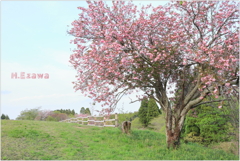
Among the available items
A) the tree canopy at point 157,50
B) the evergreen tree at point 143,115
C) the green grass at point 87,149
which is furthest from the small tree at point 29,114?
the tree canopy at point 157,50

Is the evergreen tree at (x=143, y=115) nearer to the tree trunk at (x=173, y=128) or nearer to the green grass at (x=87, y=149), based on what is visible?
the green grass at (x=87, y=149)

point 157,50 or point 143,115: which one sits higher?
point 157,50

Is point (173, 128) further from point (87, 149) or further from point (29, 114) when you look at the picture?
point (29, 114)

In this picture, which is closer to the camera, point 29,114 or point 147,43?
point 147,43

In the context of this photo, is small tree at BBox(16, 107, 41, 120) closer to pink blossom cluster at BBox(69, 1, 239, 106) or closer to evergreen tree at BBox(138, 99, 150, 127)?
evergreen tree at BBox(138, 99, 150, 127)

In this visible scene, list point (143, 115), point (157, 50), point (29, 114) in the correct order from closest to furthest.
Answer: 1. point (157, 50)
2. point (143, 115)
3. point (29, 114)

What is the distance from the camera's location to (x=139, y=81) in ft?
34.3

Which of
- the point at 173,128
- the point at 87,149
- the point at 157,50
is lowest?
the point at 87,149

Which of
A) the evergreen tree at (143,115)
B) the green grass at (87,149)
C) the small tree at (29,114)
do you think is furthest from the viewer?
the small tree at (29,114)

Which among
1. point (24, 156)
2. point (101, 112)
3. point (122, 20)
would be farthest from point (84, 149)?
point (122, 20)

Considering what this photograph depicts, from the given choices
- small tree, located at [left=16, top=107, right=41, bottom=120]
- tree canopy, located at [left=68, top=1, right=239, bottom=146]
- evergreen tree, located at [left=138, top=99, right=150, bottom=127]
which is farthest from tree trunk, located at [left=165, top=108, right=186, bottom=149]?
small tree, located at [left=16, top=107, right=41, bottom=120]

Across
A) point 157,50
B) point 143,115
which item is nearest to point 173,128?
point 157,50

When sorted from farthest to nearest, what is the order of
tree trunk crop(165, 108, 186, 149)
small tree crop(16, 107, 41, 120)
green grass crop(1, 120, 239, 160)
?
1. small tree crop(16, 107, 41, 120)
2. tree trunk crop(165, 108, 186, 149)
3. green grass crop(1, 120, 239, 160)

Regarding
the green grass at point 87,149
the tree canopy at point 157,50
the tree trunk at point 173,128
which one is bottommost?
the green grass at point 87,149
